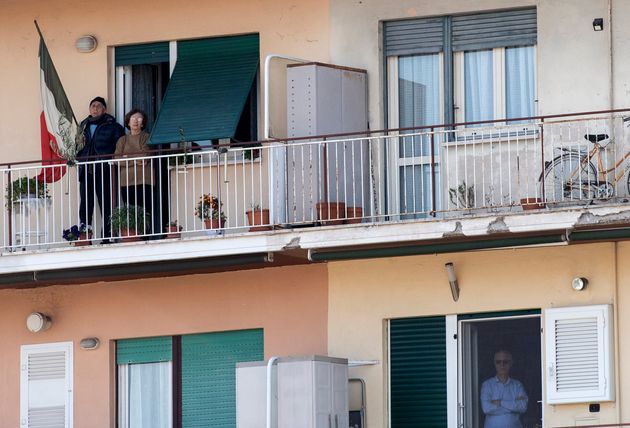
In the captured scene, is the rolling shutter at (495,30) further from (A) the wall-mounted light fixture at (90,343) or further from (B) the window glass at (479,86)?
(A) the wall-mounted light fixture at (90,343)

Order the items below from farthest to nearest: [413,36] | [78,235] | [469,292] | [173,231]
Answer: [78,235] → [413,36] → [173,231] → [469,292]

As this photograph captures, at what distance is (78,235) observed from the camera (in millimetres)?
24375

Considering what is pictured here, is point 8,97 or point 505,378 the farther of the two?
point 8,97

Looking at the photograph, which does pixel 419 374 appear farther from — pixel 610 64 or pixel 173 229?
pixel 610 64

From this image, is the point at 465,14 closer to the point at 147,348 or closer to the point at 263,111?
the point at 263,111

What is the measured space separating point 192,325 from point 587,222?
4.97 m

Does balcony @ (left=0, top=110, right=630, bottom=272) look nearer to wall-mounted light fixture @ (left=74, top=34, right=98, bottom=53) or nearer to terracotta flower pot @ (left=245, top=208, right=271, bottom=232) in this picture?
terracotta flower pot @ (left=245, top=208, right=271, bottom=232)

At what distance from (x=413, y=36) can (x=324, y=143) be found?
1778 millimetres

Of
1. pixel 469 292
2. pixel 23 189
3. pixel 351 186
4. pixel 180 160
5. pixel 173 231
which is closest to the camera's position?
pixel 469 292

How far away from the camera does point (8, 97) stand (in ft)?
84.8

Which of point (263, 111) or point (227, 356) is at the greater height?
point (263, 111)

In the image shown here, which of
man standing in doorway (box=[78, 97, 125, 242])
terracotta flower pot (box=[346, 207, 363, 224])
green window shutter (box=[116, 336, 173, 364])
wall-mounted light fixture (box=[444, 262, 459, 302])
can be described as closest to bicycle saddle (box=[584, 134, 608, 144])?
wall-mounted light fixture (box=[444, 262, 459, 302])

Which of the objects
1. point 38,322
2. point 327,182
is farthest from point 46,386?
point 327,182

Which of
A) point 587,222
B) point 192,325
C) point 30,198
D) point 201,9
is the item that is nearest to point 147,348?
point 192,325
